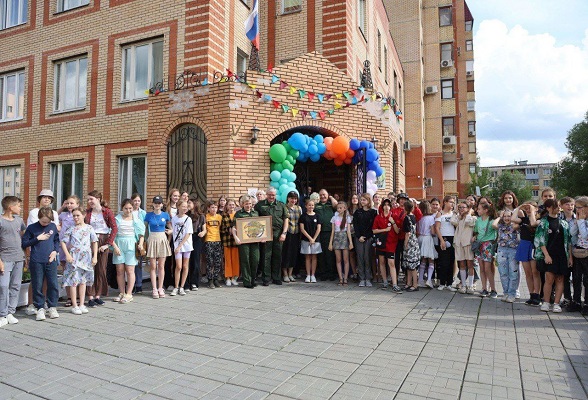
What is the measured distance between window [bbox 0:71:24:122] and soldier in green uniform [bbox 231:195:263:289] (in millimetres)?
11098

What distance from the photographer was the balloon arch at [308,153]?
9.33 meters

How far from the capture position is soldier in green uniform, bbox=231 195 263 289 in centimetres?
818

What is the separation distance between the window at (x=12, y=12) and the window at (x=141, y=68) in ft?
17.7

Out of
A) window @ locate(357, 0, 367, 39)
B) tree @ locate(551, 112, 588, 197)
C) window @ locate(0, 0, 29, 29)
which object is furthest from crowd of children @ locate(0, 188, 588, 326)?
tree @ locate(551, 112, 588, 197)

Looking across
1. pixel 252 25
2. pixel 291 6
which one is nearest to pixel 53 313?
pixel 252 25

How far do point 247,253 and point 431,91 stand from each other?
2494 centimetres

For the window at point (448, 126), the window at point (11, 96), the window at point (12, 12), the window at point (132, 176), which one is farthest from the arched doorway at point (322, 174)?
the window at point (448, 126)

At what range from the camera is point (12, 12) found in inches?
594

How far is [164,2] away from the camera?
471 inches

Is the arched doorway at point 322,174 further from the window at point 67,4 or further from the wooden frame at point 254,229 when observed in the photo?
the window at point 67,4

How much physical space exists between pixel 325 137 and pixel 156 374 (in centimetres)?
752

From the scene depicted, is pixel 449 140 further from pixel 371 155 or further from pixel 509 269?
pixel 509 269

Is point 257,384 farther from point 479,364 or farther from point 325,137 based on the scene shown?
point 325,137

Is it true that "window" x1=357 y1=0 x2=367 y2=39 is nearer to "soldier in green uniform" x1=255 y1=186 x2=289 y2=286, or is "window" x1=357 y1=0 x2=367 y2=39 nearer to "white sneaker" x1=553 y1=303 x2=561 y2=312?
"soldier in green uniform" x1=255 y1=186 x2=289 y2=286
